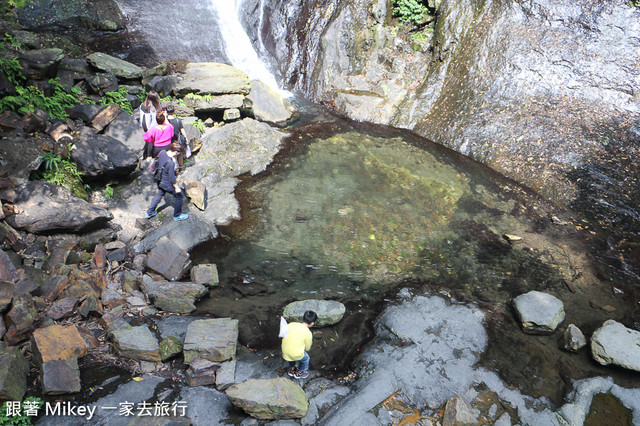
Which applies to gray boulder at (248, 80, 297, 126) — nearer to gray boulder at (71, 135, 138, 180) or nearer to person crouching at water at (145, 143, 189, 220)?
gray boulder at (71, 135, 138, 180)

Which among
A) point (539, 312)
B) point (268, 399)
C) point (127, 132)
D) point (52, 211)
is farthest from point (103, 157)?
point (539, 312)

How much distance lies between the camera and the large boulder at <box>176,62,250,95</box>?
1319cm

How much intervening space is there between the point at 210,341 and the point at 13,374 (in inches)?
95.3


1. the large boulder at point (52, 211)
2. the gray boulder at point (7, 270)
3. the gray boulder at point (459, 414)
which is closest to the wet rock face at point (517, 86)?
the gray boulder at point (459, 414)

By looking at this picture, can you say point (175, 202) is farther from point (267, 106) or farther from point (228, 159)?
point (267, 106)

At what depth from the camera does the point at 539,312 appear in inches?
277

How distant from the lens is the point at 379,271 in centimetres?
815

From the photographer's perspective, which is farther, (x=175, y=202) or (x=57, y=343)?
(x=175, y=202)

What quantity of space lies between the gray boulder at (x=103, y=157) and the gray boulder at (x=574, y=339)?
1008 centimetres

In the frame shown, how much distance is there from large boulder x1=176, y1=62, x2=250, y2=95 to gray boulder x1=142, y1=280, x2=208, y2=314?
8208mm

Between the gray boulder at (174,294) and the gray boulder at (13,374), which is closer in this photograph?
the gray boulder at (13,374)

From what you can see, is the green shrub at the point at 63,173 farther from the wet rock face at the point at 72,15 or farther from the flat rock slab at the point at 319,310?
the wet rock face at the point at 72,15

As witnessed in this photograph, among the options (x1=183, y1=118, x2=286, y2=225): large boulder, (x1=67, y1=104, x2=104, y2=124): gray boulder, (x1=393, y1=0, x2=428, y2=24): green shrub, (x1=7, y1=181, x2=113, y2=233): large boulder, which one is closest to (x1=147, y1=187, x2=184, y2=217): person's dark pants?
(x1=183, y1=118, x2=286, y2=225): large boulder

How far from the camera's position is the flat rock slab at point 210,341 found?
5.76 meters
